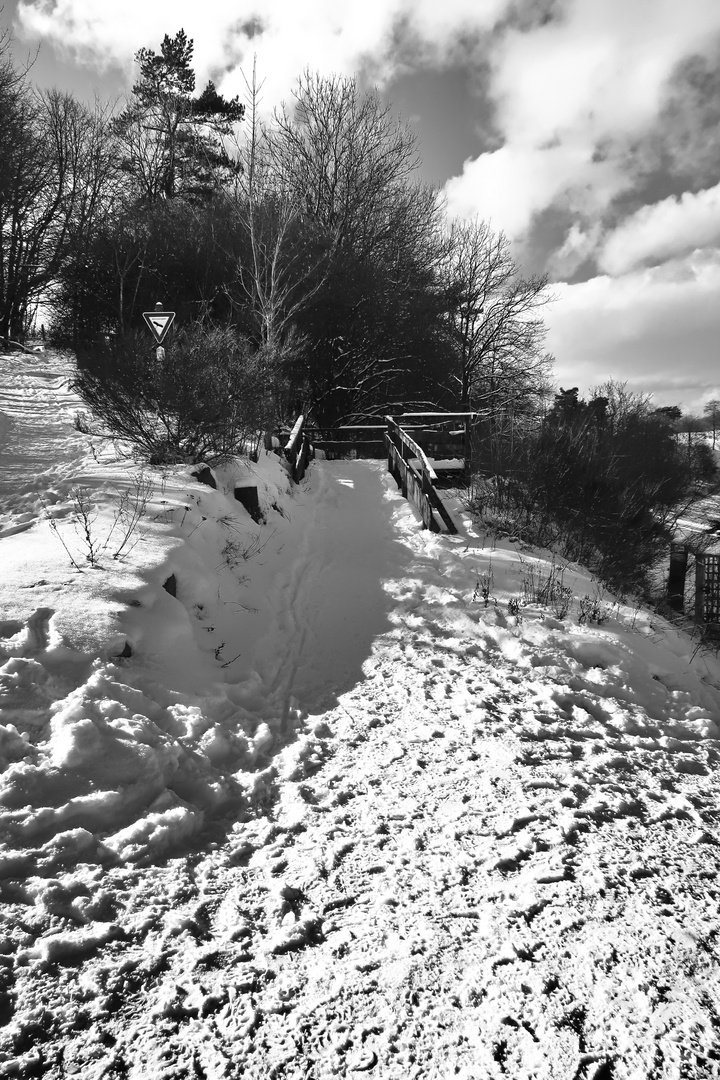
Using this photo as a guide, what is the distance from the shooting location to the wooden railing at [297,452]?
35.9 ft

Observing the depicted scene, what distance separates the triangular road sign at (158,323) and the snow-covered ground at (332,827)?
317cm

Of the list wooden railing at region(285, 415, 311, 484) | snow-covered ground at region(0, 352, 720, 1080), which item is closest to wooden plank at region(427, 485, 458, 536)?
snow-covered ground at region(0, 352, 720, 1080)

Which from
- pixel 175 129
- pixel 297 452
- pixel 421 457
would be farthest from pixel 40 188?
pixel 421 457

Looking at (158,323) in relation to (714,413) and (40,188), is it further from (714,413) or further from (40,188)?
(714,413)

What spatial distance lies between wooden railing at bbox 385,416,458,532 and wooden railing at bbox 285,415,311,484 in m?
1.94

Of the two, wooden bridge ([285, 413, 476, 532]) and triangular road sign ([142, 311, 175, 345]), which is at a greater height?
triangular road sign ([142, 311, 175, 345])

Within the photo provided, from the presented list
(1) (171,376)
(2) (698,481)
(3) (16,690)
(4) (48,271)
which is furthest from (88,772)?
(2) (698,481)

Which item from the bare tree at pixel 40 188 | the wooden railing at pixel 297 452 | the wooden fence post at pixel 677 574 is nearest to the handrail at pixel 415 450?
the wooden railing at pixel 297 452

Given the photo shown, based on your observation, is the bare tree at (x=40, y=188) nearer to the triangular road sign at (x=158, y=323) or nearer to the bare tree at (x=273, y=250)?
the bare tree at (x=273, y=250)

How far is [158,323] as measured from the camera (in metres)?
7.92

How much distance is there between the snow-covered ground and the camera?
1976 mm

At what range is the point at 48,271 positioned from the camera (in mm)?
20547

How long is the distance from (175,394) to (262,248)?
10.9 meters

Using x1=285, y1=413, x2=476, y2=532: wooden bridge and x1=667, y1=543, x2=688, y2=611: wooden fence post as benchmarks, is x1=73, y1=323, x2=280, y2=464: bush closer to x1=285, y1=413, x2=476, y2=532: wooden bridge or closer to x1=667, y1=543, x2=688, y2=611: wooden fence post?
x1=285, y1=413, x2=476, y2=532: wooden bridge
